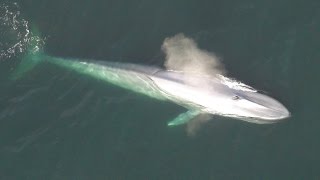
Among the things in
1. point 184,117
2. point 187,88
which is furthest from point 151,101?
point 184,117

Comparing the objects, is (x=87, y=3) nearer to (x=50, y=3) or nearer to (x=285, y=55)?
(x=50, y=3)

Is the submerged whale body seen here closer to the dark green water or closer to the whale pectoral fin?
the whale pectoral fin

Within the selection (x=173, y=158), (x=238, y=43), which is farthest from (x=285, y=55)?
(x=173, y=158)

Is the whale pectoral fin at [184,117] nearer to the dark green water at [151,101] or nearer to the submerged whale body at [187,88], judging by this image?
the submerged whale body at [187,88]

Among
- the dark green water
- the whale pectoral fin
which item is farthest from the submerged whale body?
the dark green water

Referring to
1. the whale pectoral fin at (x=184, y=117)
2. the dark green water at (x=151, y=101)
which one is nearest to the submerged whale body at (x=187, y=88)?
the whale pectoral fin at (x=184, y=117)

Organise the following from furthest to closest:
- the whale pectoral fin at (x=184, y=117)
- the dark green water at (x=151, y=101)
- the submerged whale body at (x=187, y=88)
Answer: the whale pectoral fin at (x=184, y=117) < the submerged whale body at (x=187, y=88) < the dark green water at (x=151, y=101)

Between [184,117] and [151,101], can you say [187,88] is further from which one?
[151,101]
